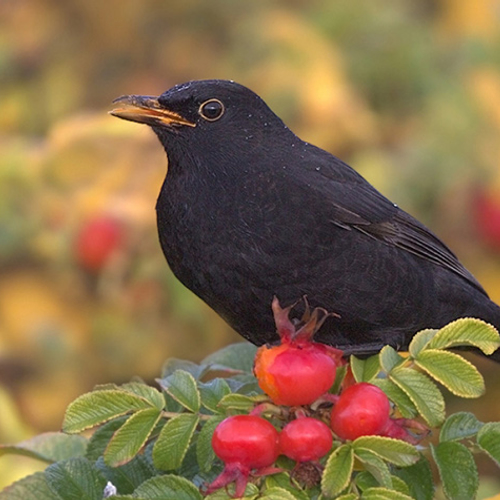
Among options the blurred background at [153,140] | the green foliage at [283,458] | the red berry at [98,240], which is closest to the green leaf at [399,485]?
the green foliage at [283,458]

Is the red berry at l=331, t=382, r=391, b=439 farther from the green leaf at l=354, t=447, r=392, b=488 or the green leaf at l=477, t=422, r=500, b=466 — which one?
the green leaf at l=477, t=422, r=500, b=466

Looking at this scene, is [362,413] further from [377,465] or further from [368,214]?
[368,214]

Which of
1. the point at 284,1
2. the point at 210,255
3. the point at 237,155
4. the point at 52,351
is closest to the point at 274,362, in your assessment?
the point at 210,255

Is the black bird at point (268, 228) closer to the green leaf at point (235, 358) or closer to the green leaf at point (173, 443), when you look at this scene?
the green leaf at point (235, 358)

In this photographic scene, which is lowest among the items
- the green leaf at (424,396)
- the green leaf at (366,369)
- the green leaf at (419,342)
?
the green leaf at (424,396)

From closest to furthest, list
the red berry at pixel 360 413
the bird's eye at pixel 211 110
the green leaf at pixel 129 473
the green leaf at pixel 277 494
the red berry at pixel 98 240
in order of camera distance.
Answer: the green leaf at pixel 277 494 → the red berry at pixel 360 413 → the green leaf at pixel 129 473 → the bird's eye at pixel 211 110 → the red berry at pixel 98 240

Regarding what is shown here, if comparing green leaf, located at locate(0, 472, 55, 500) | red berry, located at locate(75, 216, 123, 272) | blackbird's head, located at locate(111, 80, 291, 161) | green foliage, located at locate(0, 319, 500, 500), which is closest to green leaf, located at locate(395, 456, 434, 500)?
green foliage, located at locate(0, 319, 500, 500)

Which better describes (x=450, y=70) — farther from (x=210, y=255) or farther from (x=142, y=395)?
(x=142, y=395)

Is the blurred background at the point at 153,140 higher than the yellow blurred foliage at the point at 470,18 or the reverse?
the reverse
